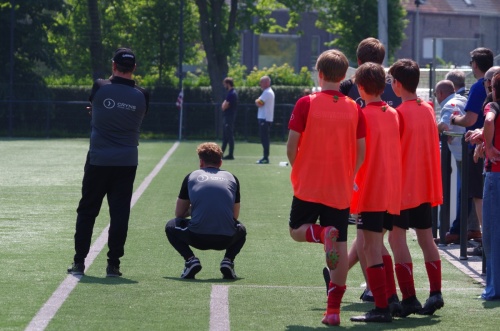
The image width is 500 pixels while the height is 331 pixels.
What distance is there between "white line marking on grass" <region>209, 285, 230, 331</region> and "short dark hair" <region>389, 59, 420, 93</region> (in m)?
1.93

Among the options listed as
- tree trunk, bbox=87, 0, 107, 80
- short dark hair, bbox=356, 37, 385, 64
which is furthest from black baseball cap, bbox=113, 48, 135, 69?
tree trunk, bbox=87, 0, 107, 80

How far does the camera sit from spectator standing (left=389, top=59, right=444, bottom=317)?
7.87 metres

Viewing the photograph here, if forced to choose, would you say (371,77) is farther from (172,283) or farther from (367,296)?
(172,283)

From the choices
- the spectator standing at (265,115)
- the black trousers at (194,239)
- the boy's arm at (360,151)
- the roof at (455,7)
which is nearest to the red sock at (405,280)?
the boy's arm at (360,151)

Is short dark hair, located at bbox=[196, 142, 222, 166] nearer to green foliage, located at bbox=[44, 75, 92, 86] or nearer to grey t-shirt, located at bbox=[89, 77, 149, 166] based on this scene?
grey t-shirt, located at bbox=[89, 77, 149, 166]

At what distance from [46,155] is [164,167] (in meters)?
5.21

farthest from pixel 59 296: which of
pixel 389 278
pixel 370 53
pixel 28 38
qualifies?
pixel 28 38

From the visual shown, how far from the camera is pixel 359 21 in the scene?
44812 mm

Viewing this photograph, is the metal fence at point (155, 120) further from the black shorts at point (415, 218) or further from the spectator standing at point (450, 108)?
the black shorts at point (415, 218)

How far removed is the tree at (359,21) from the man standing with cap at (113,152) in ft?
114

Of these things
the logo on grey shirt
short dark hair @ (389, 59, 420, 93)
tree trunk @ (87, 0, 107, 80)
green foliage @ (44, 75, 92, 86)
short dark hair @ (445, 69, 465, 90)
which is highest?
tree trunk @ (87, 0, 107, 80)

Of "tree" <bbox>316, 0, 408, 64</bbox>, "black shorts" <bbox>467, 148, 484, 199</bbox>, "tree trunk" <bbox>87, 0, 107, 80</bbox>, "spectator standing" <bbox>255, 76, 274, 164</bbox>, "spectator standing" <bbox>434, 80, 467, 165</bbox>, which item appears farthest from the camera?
"tree" <bbox>316, 0, 408, 64</bbox>

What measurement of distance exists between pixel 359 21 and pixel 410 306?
3766 centimetres

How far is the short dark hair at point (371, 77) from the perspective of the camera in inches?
298
